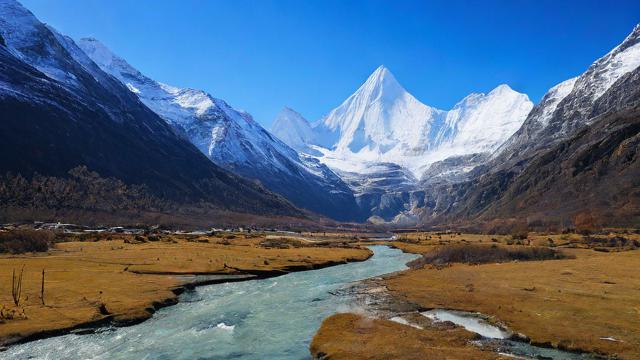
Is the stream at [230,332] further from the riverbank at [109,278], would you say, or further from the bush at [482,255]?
the bush at [482,255]

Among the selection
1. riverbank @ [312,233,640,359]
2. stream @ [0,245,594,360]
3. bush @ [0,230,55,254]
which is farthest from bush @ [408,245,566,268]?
bush @ [0,230,55,254]

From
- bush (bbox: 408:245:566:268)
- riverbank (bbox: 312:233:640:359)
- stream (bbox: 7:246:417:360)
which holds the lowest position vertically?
stream (bbox: 7:246:417:360)

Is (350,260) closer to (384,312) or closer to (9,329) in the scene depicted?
(384,312)

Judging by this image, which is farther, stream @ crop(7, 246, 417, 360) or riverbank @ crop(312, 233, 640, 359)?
stream @ crop(7, 246, 417, 360)

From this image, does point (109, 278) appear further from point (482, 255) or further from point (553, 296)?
point (482, 255)

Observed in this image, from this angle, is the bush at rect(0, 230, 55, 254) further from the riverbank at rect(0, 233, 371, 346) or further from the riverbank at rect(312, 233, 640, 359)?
the riverbank at rect(312, 233, 640, 359)

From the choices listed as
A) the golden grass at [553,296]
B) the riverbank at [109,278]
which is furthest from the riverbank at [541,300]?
the riverbank at [109,278]
